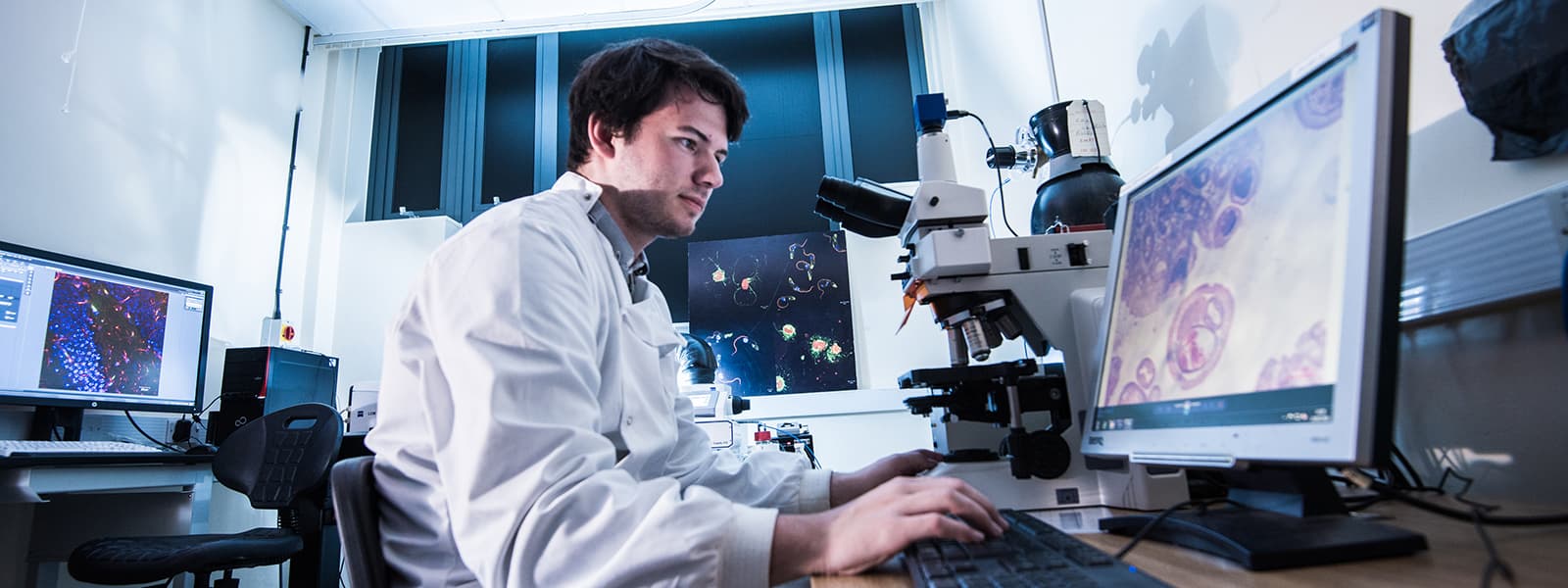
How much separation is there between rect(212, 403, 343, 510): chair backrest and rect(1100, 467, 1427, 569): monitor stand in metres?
1.98

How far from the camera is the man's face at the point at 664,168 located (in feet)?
4.12

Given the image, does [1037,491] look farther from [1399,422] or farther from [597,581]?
[597,581]

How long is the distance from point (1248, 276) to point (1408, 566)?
23 cm

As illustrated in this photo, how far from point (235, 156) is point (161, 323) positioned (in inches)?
44.3

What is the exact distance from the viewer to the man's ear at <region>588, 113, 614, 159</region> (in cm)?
131

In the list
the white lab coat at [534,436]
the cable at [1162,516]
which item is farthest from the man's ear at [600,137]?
the cable at [1162,516]

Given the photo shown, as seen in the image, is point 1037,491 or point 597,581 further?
point 1037,491

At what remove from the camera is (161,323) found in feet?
8.78

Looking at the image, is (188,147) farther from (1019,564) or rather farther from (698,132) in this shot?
(1019,564)

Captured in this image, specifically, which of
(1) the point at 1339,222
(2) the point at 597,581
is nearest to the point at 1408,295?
(1) the point at 1339,222

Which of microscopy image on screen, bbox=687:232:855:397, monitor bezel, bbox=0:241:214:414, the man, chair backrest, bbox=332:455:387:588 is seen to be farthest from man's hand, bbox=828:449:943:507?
monitor bezel, bbox=0:241:214:414

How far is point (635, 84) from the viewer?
4.22ft

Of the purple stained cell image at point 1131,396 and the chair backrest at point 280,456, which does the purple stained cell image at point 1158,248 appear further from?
the chair backrest at point 280,456

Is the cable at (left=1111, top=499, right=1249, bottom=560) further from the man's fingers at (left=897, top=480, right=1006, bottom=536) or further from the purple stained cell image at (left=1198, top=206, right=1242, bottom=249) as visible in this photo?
the purple stained cell image at (left=1198, top=206, right=1242, bottom=249)
